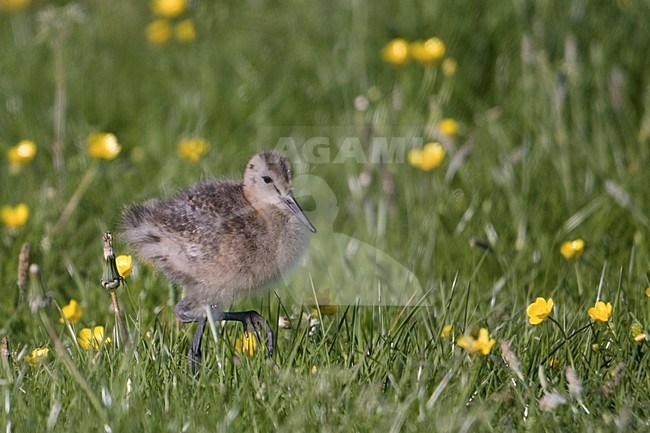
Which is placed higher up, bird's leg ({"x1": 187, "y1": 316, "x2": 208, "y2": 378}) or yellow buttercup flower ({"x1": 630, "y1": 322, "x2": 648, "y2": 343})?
bird's leg ({"x1": 187, "y1": 316, "x2": 208, "y2": 378})

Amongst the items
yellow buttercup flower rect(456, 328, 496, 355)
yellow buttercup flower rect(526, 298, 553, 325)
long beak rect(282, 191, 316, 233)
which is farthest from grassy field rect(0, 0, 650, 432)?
long beak rect(282, 191, 316, 233)

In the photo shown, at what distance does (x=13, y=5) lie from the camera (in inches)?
320

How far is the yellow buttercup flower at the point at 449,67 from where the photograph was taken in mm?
6398

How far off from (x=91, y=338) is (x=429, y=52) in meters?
3.23

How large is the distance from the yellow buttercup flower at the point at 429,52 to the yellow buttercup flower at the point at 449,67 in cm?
14

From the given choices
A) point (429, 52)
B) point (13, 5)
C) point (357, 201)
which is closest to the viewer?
point (357, 201)

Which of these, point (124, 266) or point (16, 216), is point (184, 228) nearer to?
point (124, 266)

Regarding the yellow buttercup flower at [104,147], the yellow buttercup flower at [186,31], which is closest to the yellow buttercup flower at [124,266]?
the yellow buttercup flower at [104,147]

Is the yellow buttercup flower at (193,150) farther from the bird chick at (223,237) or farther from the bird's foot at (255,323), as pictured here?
the bird's foot at (255,323)

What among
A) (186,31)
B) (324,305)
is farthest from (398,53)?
(324,305)

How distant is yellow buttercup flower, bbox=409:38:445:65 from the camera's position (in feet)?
20.2

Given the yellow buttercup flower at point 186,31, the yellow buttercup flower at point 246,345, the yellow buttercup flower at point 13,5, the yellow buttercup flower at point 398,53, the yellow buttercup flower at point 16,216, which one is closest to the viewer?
the yellow buttercup flower at point 246,345

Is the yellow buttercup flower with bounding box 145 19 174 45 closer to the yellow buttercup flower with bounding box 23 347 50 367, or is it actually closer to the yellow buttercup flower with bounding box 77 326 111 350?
the yellow buttercup flower with bounding box 77 326 111 350

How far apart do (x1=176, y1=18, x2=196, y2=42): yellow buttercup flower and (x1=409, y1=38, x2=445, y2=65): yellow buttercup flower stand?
67.2 inches
